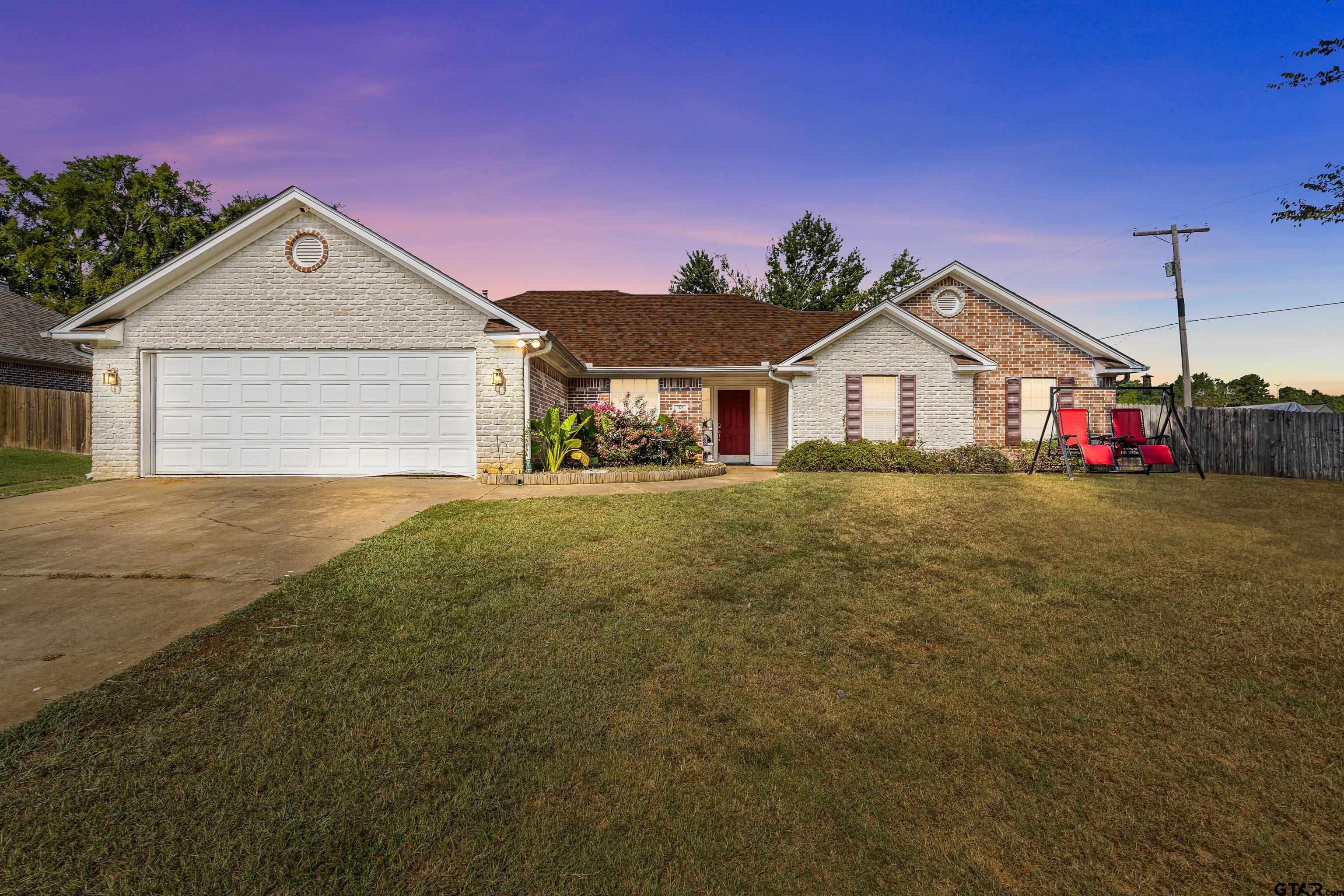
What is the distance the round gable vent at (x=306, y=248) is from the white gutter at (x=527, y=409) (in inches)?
172

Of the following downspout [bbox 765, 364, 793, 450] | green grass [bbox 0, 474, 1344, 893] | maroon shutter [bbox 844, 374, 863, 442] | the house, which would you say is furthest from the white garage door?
maroon shutter [bbox 844, 374, 863, 442]

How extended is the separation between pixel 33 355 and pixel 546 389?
18.8 metres

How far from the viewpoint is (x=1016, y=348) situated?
1638cm


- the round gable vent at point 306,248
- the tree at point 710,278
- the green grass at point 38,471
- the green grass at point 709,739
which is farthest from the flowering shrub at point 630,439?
the tree at point 710,278

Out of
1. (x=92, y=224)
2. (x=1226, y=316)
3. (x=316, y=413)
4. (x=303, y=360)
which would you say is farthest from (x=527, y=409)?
(x=92, y=224)

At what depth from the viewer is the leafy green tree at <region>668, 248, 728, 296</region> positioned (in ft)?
119

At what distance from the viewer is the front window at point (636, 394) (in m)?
16.0

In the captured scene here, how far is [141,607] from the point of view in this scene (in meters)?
4.38

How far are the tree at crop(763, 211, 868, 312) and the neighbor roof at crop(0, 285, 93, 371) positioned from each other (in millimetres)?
32201

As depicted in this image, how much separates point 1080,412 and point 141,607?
15.8 metres

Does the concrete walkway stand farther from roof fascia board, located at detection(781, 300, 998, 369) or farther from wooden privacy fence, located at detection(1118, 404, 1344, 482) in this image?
wooden privacy fence, located at detection(1118, 404, 1344, 482)

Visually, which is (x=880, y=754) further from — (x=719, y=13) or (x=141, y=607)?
(x=719, y=13)

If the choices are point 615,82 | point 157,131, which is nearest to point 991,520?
point 615,82

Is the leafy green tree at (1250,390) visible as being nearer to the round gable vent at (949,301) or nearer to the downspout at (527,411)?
the round gable vent at (949,301)
